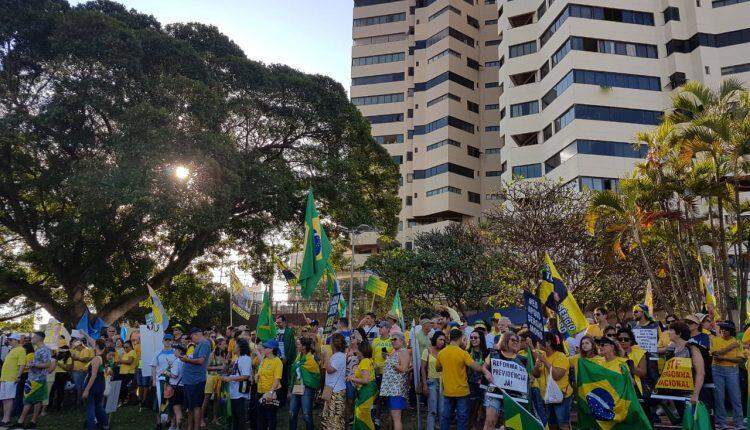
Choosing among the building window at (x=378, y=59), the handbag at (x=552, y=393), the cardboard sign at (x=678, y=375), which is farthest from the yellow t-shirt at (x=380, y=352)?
the building window at (x=378, y=59)

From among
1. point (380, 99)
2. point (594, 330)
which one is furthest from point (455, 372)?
point (380, 99)

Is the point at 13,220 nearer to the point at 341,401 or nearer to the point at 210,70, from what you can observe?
the point at 210,70

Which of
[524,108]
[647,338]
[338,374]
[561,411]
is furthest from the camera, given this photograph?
[524,108]

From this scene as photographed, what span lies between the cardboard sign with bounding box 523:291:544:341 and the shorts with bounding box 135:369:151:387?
9479mm

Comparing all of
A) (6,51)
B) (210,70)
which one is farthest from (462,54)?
(6,51)

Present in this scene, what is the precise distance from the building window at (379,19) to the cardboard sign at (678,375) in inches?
2575

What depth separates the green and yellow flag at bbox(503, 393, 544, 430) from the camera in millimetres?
6973

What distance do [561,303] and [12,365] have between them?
1015cm

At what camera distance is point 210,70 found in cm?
2388

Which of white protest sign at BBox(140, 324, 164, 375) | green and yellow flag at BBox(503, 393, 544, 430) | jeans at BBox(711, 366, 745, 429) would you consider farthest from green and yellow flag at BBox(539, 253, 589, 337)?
white protest sign at BBox(140, 324, 164, 375)

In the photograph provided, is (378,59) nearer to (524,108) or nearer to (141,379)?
(524,108)

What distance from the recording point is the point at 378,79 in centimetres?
6675

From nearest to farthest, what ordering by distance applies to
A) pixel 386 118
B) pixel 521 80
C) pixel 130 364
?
pixel 130 364 < pixel 521 80 < pixel 386 118

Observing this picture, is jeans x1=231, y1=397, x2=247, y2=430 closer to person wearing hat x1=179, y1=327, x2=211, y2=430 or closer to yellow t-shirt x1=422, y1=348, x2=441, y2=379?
person wearing hat x1=179, y1=327, x2=211, y2=430
